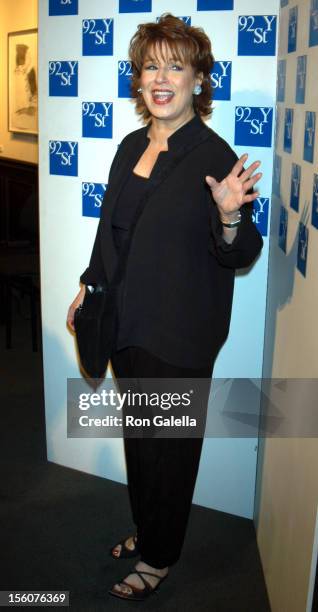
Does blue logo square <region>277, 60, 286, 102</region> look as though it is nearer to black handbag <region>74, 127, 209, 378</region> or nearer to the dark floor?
black handbag <region>74, 127, 209, 378</region>

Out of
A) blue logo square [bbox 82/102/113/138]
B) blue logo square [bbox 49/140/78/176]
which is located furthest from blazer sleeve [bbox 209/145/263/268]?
blue logo square [bbox 49/140/78/176]

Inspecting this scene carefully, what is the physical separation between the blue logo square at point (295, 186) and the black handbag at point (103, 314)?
0.26 metres

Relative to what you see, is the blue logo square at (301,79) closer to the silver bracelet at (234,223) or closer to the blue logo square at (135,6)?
the silver bracelet at (234,223)

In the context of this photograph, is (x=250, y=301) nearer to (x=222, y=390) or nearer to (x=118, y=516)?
(x=222, y=390)

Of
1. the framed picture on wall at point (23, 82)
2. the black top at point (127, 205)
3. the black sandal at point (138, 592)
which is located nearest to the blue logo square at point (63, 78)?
the black top at point (127, 205)

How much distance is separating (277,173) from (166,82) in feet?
1.67

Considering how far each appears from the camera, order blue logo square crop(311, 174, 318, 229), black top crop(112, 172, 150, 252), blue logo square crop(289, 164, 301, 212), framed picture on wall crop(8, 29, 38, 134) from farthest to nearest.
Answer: framed picture on wall crop(8, 29, 38, 134)
black top crop(112, 172, 150, 252)
blue logo square crop(289, 164, 301, 212)
blue logo square crop(311, 174, 318, 229)

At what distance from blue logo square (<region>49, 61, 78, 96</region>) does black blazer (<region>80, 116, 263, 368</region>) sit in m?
0.73

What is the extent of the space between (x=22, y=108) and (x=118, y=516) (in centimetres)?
485

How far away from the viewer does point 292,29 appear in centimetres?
204

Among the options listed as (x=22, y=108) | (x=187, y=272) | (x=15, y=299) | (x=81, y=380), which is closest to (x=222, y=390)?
(x=81, y=380)

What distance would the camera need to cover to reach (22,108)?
668 centimetres

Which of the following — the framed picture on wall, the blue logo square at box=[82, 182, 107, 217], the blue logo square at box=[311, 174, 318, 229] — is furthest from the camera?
the framed picture on wall

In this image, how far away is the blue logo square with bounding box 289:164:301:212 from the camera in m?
1.93
